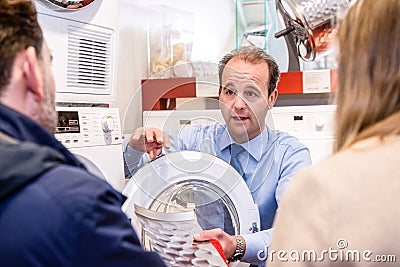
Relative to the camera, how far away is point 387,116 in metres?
1.03

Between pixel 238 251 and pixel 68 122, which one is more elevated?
pixel 68 122

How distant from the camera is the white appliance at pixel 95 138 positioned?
2.12 meters

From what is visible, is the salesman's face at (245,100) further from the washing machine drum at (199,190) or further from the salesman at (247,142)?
the washing machine drum at (199,190)

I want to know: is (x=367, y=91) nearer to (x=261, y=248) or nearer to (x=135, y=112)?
(x=261, y=248)

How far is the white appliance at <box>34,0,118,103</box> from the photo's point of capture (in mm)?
2090

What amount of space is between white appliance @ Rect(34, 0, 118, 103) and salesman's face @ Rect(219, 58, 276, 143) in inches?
20.4

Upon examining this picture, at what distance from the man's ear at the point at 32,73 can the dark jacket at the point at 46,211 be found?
0.27 feet

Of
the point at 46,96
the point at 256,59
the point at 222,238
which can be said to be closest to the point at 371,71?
the point at 46,96

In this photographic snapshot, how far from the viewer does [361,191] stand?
0.97 m

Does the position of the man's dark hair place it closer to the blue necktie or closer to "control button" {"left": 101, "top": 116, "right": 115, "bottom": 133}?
the blue necktie

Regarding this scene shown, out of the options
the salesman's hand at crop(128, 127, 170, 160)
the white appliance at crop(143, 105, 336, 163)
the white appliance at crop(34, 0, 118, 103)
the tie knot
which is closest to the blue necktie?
the tie knot

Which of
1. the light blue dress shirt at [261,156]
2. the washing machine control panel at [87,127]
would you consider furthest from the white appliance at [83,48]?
the light blue dress shirt at [261,156]

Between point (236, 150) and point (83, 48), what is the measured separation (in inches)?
31.0

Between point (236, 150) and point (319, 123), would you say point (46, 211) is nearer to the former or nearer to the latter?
point (236, 150)
